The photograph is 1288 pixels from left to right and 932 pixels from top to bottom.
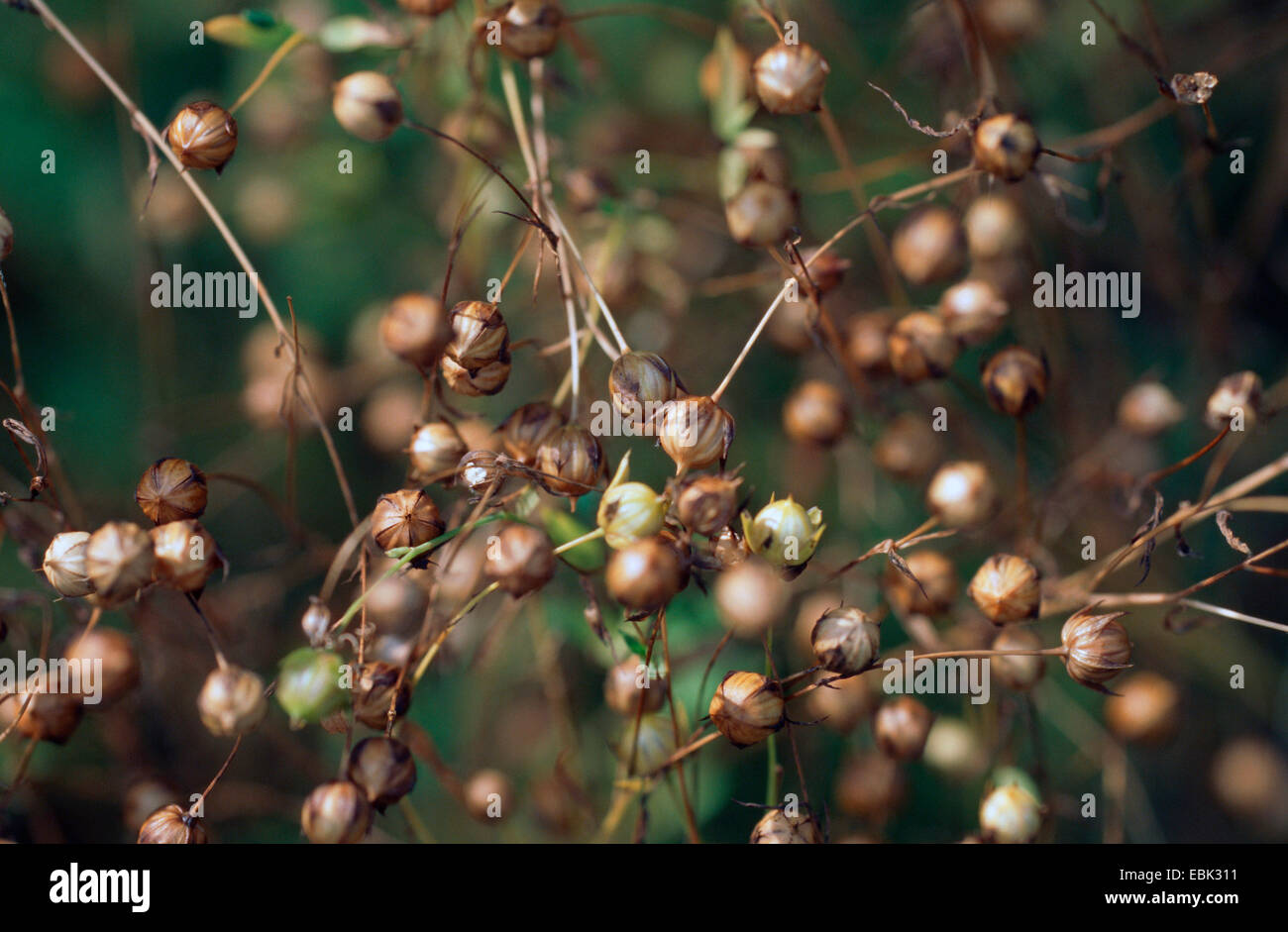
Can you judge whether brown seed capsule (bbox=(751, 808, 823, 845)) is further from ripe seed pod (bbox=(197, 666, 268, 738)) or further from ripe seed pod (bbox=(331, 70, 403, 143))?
ripe seed pod (bbox=(331, 70, 403, 143))

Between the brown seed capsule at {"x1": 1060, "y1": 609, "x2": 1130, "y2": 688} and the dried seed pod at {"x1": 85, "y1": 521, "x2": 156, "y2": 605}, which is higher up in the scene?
the dried seed pod at {"x1": 85, "y1": 521, "x2": 156, "y2": 605}

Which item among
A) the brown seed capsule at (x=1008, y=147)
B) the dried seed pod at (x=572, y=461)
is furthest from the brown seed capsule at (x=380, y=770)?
the brown seed capsule at (x=1008, y=147)

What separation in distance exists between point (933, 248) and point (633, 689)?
569 millimetres

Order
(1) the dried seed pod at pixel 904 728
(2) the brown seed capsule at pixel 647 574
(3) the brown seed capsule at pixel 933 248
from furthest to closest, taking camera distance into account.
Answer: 1. (3) the brown seed capsule at pixel 933 248
2. (1) the dried seed pod at pixel 904 728
3. (2) the brown seed capsule at pixel 647 574

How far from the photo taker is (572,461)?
2.74 feet

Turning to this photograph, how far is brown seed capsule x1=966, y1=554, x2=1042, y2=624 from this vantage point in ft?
2.94

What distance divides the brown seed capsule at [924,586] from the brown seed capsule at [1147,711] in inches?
12.0

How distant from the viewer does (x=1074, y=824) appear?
1.38 m

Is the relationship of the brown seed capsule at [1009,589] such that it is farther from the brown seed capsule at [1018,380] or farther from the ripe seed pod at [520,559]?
the ripe seed pod at [520,559]

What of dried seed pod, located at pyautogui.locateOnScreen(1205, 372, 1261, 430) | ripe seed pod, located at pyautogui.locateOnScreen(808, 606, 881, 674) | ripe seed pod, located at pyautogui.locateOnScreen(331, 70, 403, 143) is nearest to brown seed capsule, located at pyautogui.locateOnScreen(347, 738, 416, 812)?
ripe seed pod, located at pyautogui.locateOnScreen(808, 606, 881, 674)

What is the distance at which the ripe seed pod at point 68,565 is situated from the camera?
0.84 metres

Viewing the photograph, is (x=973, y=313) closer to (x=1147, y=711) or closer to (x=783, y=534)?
(x=783, y=534)

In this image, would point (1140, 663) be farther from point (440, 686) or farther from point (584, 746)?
point (440, 686)

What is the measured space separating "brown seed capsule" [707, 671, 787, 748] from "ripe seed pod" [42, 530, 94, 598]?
1.78 feet
